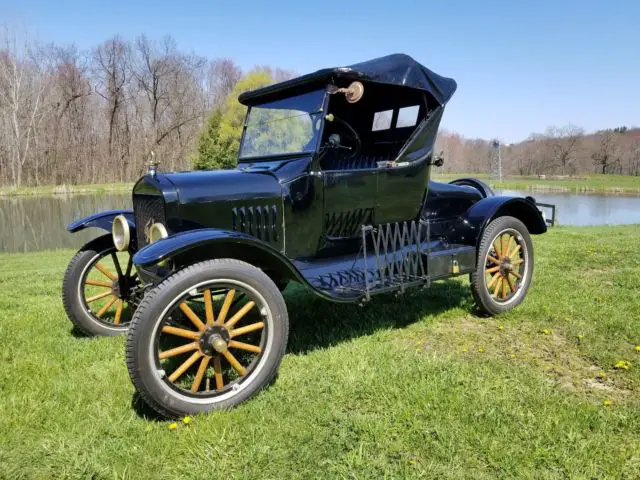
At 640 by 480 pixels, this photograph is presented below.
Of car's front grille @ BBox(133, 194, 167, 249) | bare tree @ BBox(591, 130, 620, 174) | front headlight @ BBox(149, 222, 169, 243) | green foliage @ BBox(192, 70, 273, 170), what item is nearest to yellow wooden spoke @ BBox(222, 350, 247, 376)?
front headlight @ BBox(149, 222, 169, 243)

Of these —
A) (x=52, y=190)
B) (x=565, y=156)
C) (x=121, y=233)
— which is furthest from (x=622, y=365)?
(x=565, y=156)

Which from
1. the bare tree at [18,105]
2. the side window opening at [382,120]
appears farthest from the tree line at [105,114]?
the side window opening at [382,120]

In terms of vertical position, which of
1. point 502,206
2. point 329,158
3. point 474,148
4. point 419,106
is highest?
point 474,148

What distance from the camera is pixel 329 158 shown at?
181 inches

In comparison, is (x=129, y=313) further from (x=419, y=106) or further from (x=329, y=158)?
(x=419, y=106)

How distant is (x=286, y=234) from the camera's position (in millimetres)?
3861

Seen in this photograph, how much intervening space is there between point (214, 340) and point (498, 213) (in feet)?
11.0

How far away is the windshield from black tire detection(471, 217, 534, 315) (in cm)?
199

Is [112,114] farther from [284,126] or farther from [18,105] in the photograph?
A: [284,126]

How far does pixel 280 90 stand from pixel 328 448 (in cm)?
306

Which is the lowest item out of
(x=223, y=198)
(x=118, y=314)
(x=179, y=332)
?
(x=118, y=314)

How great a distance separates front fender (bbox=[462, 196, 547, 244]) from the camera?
15.4 ft

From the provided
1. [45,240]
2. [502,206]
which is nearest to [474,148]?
[45,240]

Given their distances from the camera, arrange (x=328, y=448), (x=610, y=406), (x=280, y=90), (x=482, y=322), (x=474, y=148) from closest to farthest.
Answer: (x=328, y=448), (x=610, y=406), (x=280, y=90), (x=482, y=322), (x=474, y=148)
